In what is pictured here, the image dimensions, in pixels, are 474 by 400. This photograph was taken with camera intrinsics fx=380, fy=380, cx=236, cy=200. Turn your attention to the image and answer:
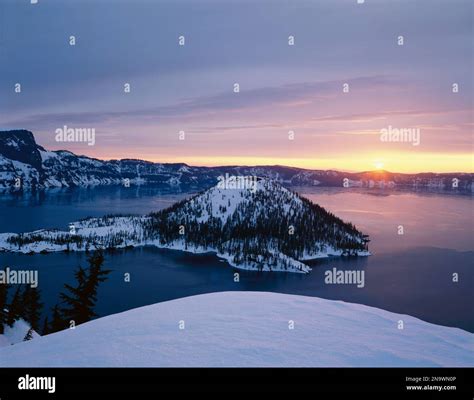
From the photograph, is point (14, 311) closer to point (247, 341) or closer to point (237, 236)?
point (247, 341)

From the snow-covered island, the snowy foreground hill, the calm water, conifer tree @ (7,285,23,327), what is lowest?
the calm water

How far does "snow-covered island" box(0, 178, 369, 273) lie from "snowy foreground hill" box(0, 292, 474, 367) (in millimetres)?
112043

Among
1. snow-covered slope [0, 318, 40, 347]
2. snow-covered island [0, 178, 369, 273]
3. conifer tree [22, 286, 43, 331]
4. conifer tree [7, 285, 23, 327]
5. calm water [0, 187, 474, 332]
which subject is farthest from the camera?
snow-covered island [0, 178, 369, 273]

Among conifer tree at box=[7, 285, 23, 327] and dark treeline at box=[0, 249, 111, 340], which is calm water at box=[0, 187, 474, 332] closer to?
dark treeline at box=[0, 249, 111, 340]

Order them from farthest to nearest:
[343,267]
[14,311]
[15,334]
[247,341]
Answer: [343,267], [14,311], [15,334], [247,341]

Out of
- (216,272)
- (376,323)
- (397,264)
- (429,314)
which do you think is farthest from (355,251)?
(376,323)

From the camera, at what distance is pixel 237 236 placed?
6560 inches

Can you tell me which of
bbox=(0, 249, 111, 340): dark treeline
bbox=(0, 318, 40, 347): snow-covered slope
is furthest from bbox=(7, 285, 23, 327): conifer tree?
bbox=(0, 318, 40, 347): snow-covered slope

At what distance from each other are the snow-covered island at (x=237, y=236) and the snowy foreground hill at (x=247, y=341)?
112 m

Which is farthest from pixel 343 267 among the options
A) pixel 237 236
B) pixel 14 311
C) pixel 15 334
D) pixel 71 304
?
pixel 71 304

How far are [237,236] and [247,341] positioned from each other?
161 metres

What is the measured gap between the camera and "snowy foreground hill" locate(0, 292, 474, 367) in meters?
6.04

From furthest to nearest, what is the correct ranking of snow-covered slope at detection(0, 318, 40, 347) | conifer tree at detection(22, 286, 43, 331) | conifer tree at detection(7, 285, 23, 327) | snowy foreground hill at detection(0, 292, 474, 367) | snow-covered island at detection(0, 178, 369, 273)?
snow-covered island at detection(0, 178, 369, 273) < conifer tree at detection(22, 286, 43, 331) < conifer tree at detection(7, 285, 23, 327) < snow-covered slope at detection(0, 318, 40, 347) < snowy foreground hill at detection(0, 292, 474, 367)

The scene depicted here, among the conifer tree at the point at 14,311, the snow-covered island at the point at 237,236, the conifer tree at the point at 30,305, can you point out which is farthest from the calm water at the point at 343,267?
the conifer tree at the point at 14,311
